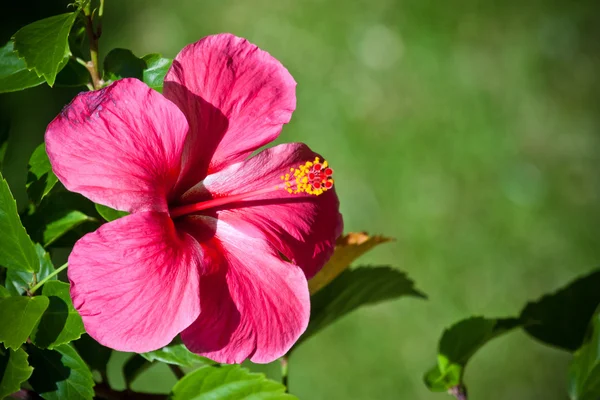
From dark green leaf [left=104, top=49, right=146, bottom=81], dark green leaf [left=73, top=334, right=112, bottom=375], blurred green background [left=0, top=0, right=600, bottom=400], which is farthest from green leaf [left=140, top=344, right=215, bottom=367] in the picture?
blurred green background [left=0, top=0, right=600, bottom=400]

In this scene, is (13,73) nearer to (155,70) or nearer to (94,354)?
(155,70)

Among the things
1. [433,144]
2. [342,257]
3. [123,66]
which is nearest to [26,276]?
[123,66]

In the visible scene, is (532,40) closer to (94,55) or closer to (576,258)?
(576,258)

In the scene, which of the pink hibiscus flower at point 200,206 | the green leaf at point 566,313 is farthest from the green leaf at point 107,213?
the green leaf at point 566,313

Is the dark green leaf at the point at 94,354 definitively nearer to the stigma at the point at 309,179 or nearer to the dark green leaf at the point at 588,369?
the stigma at the point at 309,179

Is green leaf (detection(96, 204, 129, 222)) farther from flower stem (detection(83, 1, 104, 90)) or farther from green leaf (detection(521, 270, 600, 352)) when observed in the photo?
green leaf (detection(521, 270, 600, 352))
